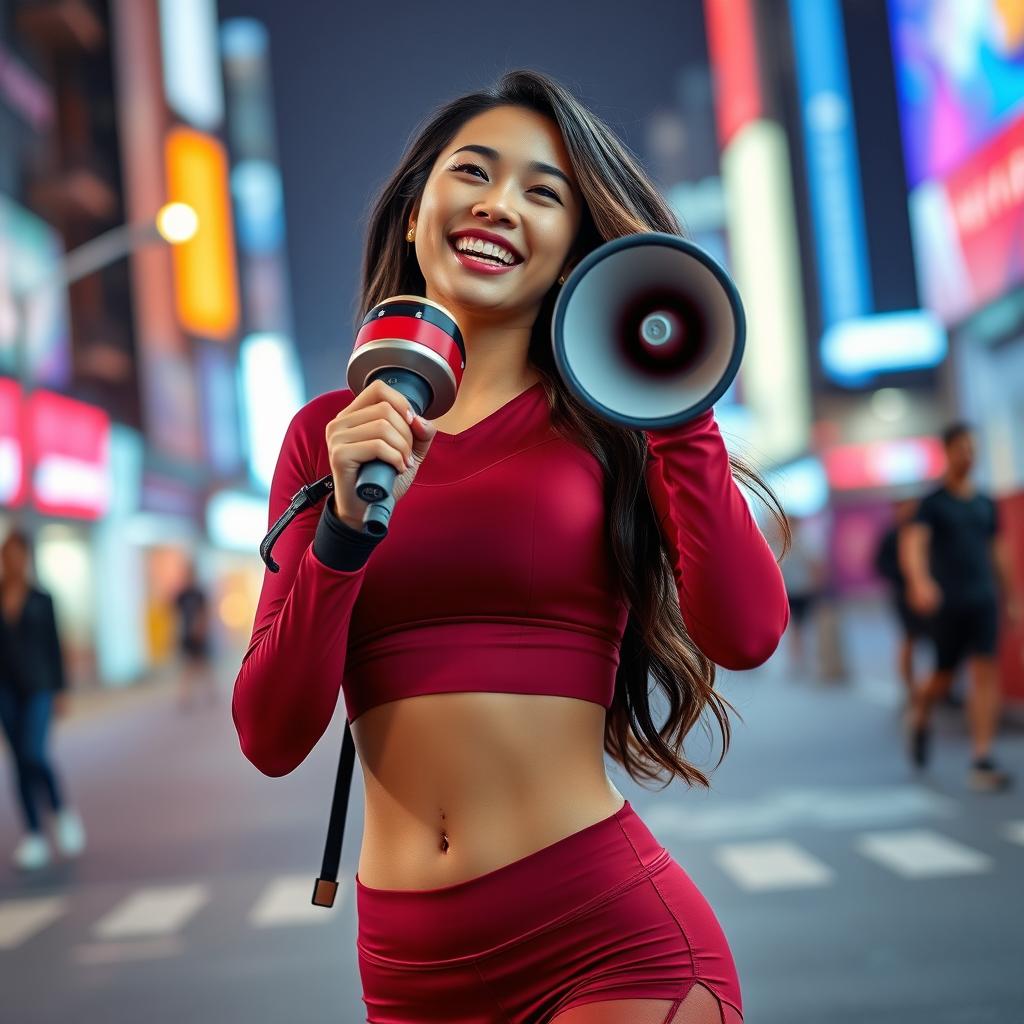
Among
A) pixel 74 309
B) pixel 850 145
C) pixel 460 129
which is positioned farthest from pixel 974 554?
pixel 850 145

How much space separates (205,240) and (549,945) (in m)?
50.0

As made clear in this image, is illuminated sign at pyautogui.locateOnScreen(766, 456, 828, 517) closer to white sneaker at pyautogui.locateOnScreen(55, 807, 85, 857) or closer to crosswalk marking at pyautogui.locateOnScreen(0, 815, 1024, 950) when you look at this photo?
white sneaker at pyautogui.locateOnScreen(55, 807, 85, 857)

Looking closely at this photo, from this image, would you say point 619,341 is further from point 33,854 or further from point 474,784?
point 33,854

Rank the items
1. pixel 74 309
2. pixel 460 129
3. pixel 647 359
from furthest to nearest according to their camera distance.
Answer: pixel 74 309
pixel 460 129
pixel 647 359

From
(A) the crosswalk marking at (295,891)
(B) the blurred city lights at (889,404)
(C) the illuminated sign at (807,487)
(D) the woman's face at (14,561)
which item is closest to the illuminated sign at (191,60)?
(C) the illuminated sign at (807,487)

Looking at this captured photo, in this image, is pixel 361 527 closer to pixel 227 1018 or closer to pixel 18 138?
pixel 227 1018

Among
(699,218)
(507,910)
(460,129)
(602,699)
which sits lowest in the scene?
(507,910)

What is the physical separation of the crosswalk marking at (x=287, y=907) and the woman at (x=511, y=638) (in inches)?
175

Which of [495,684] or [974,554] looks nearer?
[495,684]

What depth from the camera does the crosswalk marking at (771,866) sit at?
6484 mm

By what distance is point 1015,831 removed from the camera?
7188 millimetres

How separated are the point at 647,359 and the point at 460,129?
25.5 inches

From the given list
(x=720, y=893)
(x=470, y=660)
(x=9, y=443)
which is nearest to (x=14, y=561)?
(x=720, y=893)

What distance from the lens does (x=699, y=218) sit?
8738 centimetres
